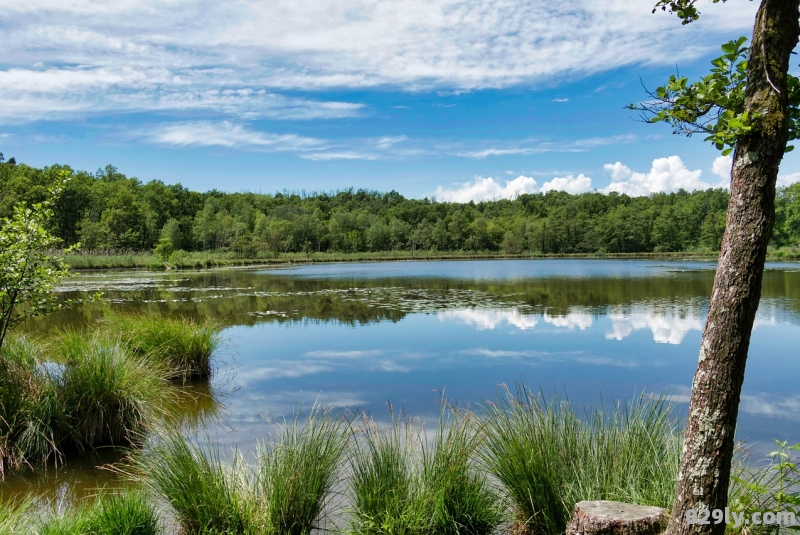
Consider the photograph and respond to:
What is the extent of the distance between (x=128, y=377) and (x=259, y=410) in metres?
1.90

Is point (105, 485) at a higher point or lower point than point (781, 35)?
lower

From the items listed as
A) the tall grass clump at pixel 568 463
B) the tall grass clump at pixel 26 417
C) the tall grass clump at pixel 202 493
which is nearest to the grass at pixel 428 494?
the tall grass clump at pixel 568 463

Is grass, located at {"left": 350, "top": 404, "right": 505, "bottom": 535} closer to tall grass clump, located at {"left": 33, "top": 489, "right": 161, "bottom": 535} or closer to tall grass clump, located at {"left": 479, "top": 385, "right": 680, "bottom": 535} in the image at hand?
tall grass clump, located at {"left": 479, "top": 385, "right": 680, "bottom": 535}

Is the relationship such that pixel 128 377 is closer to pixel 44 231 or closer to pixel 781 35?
pixel 44 231

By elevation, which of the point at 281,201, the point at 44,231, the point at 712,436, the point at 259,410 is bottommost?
the point at 259,410

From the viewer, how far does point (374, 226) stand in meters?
107

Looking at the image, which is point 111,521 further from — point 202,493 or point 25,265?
point 25,265

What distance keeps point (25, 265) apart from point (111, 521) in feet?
11.1

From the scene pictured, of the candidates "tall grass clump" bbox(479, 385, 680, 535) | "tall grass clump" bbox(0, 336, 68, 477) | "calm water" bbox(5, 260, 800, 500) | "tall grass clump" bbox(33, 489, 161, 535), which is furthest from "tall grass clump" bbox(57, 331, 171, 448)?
"tall grass clump" bbox(479, 385, 680, 535)

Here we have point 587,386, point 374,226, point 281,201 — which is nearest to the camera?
point 587,386

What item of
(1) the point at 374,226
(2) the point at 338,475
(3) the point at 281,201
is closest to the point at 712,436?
(2) the point at 338,475

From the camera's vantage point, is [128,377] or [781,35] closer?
[781,35]

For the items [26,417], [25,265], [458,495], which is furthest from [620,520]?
[25,265]

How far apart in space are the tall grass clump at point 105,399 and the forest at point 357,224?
5340cm
